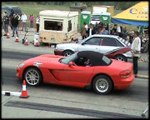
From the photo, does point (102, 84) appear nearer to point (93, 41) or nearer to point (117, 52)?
point (117, 52)

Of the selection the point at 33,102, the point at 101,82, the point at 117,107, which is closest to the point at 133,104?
the point at 117,107

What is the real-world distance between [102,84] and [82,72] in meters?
0.74

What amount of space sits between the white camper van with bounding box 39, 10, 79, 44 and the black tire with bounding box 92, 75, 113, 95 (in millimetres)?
10907

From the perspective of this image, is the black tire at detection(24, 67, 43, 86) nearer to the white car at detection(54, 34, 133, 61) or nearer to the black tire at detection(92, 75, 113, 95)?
the black tire at detection(92, 75, 113, 95)

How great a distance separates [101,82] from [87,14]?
2176 centimetres

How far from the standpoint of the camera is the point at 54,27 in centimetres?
2217

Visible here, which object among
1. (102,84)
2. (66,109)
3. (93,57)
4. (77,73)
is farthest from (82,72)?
(66,109)

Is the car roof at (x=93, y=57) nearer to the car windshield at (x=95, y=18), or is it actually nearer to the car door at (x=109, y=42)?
the car door at (x=109, y=42)

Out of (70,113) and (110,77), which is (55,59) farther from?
(70,113)

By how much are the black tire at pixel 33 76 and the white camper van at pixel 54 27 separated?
33.4 ft

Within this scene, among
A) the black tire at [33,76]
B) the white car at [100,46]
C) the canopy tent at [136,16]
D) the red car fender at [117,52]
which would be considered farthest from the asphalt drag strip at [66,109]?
the canopy tent at [136,16]

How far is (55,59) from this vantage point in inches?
484

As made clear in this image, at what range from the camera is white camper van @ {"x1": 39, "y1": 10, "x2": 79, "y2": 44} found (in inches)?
861

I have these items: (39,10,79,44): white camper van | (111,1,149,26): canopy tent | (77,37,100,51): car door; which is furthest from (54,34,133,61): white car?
(39,10,79,44): white camper van
